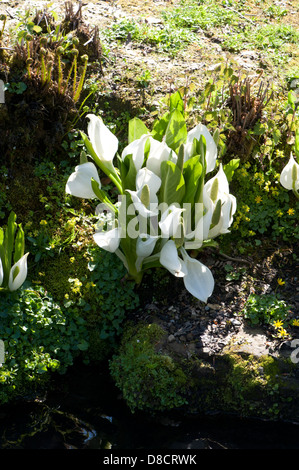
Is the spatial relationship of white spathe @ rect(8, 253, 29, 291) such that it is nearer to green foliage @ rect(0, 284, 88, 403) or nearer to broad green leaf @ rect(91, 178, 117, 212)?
green foliage @ rect(0, 284, 88, 403)

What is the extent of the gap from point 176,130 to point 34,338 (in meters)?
1.66

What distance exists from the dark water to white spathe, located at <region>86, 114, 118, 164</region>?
5.12 feet

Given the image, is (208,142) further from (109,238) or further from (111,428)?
(111,428)

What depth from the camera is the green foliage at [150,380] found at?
3.57 metres

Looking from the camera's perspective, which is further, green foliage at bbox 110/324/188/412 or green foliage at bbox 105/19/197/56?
green foliage at bbox 105/19/197/56

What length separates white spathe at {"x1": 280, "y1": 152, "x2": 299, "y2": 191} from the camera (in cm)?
415

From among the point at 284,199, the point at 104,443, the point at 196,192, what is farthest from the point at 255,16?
the point at 104,443

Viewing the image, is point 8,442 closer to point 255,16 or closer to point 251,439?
point 251,439

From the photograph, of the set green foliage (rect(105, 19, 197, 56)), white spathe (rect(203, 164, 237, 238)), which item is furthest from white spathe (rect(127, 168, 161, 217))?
green foliage (rect(105, 19, 197, 56))

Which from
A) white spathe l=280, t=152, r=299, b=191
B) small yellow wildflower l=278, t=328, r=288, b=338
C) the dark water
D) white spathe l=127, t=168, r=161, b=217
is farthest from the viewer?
white spathe l=280, t=152, r=299, b=191

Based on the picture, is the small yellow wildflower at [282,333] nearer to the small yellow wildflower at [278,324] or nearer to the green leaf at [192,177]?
the small yellow wildflower at [278,324]

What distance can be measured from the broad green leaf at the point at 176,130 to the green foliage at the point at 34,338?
1.33 m

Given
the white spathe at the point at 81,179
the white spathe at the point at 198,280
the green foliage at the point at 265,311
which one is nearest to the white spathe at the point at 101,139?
the white spathe at the point at 81,179

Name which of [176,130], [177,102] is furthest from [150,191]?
[177,102]
